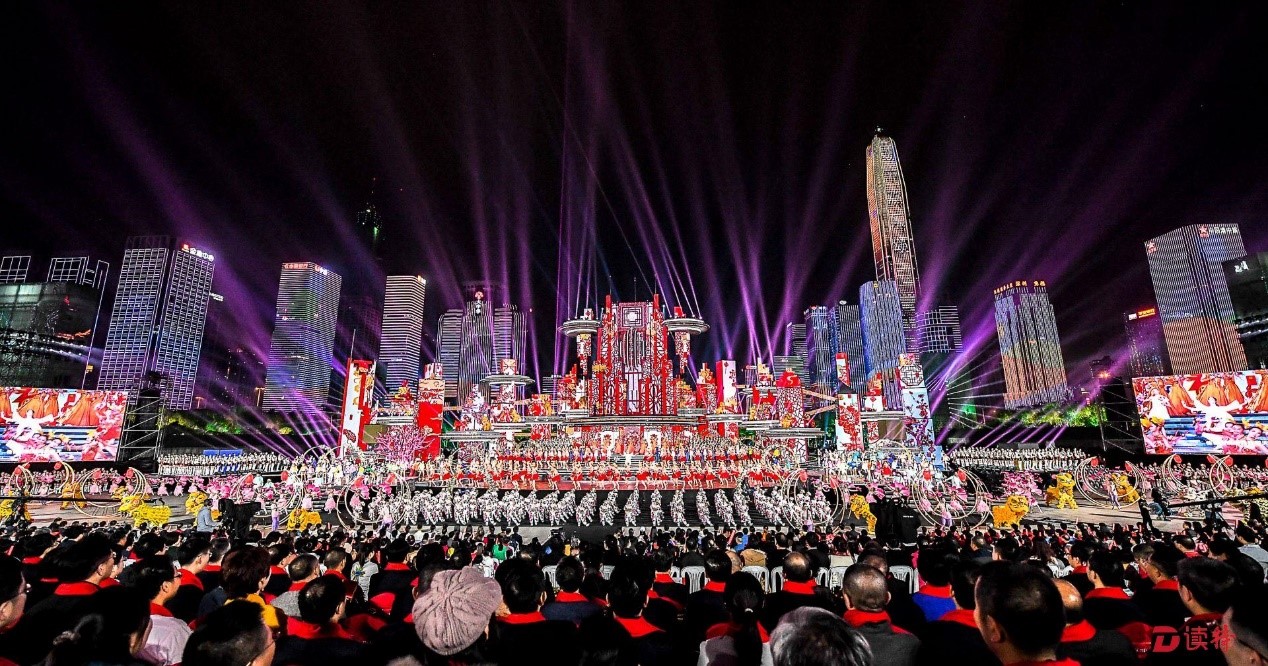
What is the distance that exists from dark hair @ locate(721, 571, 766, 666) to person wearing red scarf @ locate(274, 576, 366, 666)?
2.18 m

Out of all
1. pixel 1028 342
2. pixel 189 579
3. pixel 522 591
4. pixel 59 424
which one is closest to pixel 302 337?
pixel 59 424

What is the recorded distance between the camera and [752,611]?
379cm

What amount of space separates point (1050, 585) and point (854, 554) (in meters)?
7.85

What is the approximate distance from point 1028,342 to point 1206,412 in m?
98.6

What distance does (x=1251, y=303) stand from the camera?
138 feet

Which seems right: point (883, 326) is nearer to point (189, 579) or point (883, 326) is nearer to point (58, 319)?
point (189, 579)

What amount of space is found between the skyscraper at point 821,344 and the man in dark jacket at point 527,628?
125m

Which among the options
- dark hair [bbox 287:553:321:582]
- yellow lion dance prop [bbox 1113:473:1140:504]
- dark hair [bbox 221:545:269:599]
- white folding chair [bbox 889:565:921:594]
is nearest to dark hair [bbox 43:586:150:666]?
dark hair [bbox 221:545:269:599]

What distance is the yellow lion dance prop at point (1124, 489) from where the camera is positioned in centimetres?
2180

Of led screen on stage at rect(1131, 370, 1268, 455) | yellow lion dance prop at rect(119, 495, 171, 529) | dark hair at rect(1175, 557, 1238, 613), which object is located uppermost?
led screen on stage at rect(1131, 370, 1268, 455)

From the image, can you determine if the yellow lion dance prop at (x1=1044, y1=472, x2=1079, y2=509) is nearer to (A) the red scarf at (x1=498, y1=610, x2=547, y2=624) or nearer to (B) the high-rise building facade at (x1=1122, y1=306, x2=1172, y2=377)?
(A) the red scarf at (x1=498, y1=610, x2=547, y2=624)

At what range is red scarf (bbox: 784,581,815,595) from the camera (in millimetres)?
4363

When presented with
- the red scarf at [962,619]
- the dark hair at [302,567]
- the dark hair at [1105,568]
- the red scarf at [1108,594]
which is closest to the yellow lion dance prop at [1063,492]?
the dark hair at [1105,568]

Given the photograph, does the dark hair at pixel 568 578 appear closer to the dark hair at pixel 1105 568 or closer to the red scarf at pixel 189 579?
the red scarf at pixel 189 579
